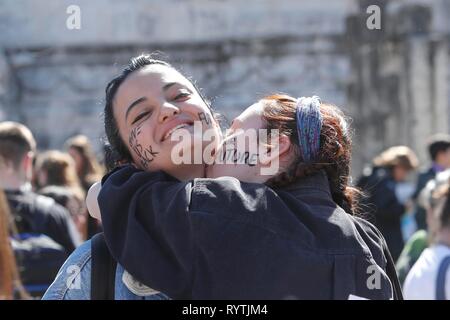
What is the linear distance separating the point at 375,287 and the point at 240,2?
11464mm

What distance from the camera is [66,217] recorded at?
16.4 feet

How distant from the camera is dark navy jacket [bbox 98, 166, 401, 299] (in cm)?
211

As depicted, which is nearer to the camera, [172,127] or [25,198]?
[172,127]

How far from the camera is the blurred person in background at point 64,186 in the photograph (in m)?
6.06

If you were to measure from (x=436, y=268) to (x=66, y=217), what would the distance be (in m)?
2.09

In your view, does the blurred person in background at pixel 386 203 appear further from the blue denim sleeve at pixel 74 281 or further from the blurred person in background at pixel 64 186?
the blue denim sleeve at pixel 74 281

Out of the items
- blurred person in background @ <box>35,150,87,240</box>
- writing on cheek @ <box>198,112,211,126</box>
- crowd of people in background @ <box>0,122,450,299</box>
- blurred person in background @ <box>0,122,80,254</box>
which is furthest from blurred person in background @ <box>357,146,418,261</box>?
writing on cheek @ <box>198,112,211,126</box>

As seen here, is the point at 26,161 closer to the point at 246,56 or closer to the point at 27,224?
the point at 27,224

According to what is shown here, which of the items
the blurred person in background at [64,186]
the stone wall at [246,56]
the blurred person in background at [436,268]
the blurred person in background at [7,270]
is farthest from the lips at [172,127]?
the stone wall at [246,56]

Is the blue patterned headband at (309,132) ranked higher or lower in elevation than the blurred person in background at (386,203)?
higher

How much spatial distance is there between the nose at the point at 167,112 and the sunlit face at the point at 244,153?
0.52ft

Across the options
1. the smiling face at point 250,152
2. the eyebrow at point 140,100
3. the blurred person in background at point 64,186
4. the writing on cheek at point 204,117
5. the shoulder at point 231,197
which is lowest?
the blurred person in background at point 64,186

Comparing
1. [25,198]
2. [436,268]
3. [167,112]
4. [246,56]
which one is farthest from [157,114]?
[246,56]
